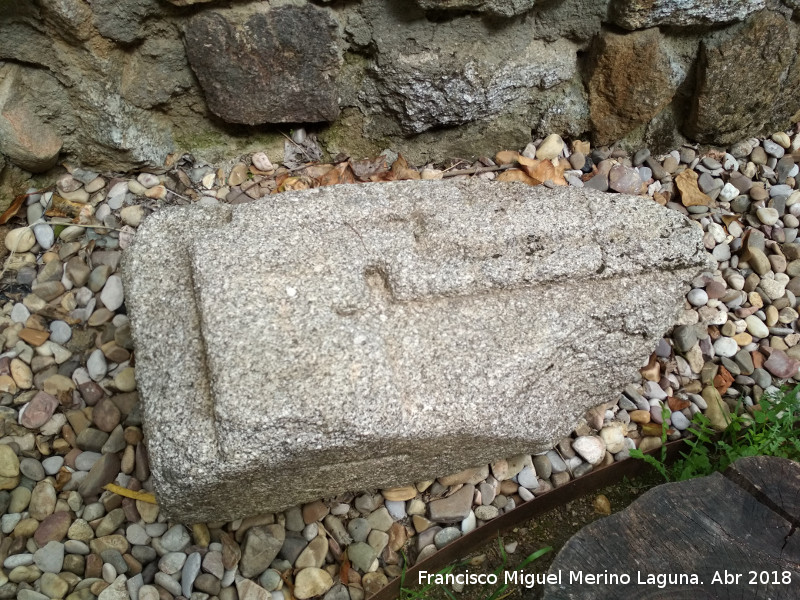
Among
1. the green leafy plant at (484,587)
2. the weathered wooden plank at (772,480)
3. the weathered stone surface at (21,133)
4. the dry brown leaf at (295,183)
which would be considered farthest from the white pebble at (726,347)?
the weathered stone surface at (21,133)

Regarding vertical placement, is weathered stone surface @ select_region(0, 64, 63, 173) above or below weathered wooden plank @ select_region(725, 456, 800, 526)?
below

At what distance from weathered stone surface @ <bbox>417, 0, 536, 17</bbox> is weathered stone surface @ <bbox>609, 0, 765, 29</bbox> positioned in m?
0.26

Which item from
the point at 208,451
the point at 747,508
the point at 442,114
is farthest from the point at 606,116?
the point at 208,451

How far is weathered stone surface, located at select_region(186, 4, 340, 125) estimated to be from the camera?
1792mm

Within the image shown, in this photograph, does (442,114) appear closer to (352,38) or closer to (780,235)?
(352,38)

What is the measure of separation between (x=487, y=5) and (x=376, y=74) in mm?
349

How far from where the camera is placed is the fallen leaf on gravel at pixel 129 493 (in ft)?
5.36

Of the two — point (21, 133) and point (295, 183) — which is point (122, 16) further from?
point (295, 183)

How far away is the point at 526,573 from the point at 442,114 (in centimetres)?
123

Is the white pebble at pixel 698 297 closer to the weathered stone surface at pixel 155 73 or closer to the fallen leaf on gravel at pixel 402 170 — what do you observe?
the fallen leaf on gravel at pixel 402 170

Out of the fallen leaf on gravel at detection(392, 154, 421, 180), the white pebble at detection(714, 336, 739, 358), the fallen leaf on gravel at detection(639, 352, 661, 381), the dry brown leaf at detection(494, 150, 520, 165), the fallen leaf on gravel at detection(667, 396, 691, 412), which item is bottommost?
the fallen leaf on gravel at detection(667, 396, 691, 412)

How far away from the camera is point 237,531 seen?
5.31 ft

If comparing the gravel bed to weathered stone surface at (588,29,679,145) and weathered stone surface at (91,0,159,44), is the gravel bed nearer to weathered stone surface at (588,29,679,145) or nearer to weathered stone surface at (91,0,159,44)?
weathered stone surface at (588,29,679,145)

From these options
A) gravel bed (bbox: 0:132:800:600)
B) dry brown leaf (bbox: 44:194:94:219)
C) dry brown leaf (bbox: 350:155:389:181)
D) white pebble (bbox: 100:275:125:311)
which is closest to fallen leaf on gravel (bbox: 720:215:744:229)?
gravel bed (bbox: 0:132:800:600)
